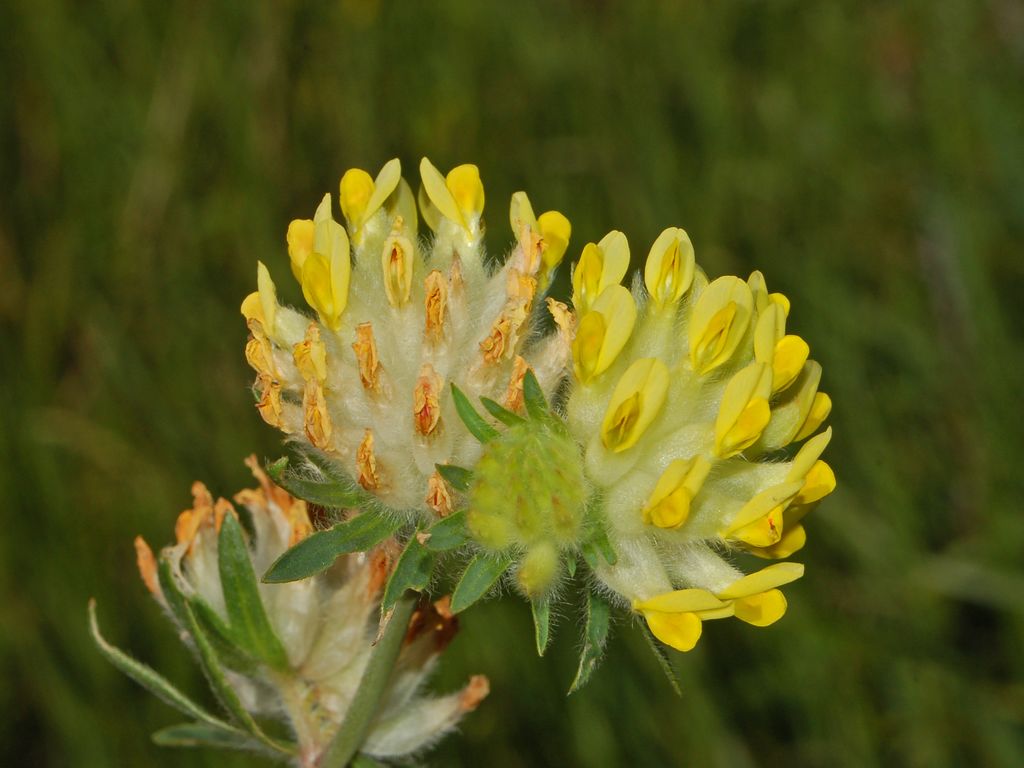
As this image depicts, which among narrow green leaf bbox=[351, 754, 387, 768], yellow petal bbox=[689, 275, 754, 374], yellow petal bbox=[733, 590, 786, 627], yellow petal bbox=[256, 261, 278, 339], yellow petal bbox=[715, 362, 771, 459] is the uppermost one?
yellow petal bbox=[256, 261, 278, 339]

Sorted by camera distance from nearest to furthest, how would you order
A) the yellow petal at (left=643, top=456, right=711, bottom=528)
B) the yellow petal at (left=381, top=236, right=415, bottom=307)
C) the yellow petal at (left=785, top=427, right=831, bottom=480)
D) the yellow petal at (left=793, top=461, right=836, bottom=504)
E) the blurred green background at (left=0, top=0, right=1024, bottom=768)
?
the yellow petal at (left=643, top=456, right=711, bottom=528) → the yellow petal at (left=785, top=427, right=831, bottom=480) → the yellow petal at (left=793, top=461, right=836, bottom=504) → the yellow petal at (left=381, top=236, right=415, bottom=307) → the blurred green background at (left=0, top=0, right=1024, bottom=768)

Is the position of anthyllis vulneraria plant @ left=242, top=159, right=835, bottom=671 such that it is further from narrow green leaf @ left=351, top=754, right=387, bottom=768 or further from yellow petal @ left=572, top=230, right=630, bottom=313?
narrow green leaf @ left=351, top=754, right=387, bottom=768

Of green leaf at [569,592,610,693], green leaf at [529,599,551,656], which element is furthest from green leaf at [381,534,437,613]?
green leaf at [569,592,610,693]

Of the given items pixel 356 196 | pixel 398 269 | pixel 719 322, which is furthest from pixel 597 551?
pixel 356 196

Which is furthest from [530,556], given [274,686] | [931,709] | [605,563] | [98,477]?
[98,477]

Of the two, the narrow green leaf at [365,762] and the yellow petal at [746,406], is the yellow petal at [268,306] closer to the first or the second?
the yellow petal at [746,406]

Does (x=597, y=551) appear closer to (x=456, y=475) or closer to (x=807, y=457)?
(x=456, y=475)

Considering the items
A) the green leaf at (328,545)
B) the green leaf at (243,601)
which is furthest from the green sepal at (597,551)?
the green leaf at (243,601)
